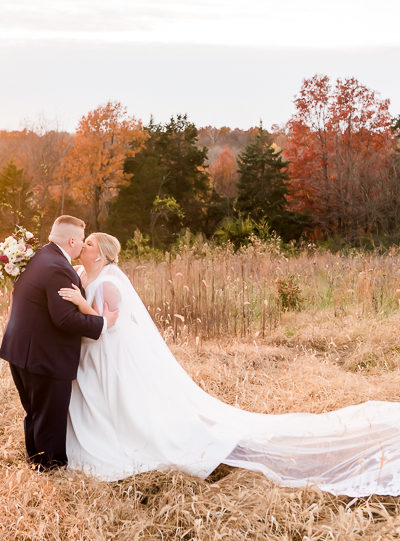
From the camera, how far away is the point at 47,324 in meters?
3.60

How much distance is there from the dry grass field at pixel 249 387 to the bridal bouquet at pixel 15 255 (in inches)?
46.6

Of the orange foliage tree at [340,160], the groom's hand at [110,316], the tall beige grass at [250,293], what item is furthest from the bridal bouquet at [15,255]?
the orange foliage tree at [340,160]

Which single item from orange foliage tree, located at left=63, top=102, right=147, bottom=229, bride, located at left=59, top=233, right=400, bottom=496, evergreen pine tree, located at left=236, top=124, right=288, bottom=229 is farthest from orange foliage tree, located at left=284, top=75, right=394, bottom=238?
bride, located at left=59, top=233, right=400, bottom=496

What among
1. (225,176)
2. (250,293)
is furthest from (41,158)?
(250,293)

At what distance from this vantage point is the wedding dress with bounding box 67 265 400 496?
11.9 ft

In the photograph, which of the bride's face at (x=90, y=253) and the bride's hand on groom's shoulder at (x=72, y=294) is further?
the bride's face at (x=90, y=253)

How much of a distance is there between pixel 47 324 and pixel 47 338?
0.08m

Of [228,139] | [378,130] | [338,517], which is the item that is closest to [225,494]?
[338,517]

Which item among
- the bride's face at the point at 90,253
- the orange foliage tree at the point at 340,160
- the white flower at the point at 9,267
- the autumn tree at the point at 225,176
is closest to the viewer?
the white flower at the point at 9,267

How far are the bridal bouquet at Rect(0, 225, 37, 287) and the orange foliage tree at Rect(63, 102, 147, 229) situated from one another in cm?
2028

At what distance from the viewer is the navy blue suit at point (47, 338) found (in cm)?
356

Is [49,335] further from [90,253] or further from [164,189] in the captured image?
[164,189]

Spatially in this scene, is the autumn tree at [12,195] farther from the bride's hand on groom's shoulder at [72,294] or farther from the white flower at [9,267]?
the bride's hand on groom's shoulder at [72,294]

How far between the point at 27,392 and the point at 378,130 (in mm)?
22231
